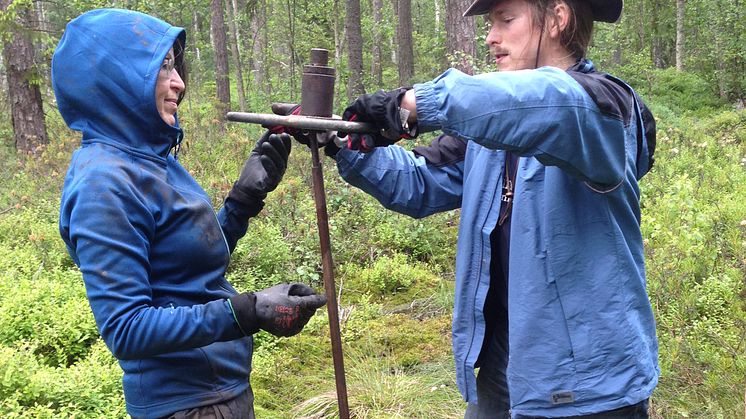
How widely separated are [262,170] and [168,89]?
0.52 m

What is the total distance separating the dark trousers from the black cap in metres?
1.54

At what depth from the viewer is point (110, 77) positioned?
1.95 meters

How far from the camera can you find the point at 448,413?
385cm

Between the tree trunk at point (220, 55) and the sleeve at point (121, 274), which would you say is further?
the tree trunk at point (220, 55)

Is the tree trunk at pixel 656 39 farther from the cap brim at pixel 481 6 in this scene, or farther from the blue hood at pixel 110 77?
the blue hood at pixel 110 77

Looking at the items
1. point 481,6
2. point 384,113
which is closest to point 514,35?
point 481,6

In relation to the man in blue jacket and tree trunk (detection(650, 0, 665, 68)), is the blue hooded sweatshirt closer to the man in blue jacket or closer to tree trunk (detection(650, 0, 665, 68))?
the man in blue jacket

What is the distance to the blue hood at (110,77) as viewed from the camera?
1.95 m

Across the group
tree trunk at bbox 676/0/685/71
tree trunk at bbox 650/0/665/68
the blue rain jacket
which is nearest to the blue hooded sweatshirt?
the blue rain jacket

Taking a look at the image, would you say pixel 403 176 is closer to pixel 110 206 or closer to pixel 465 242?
pixel 465 242

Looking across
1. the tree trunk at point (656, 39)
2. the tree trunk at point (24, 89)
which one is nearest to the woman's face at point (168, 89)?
the tree trunk at point (24, 89)

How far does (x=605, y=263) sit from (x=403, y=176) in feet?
2.89

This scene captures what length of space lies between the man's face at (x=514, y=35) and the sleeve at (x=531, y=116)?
49 cm

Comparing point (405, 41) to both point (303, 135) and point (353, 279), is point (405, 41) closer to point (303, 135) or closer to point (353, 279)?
point (353, 279)
